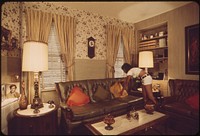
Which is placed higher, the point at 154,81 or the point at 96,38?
the point at 96,38

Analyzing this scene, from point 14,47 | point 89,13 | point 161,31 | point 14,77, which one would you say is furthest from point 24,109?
point 161,31

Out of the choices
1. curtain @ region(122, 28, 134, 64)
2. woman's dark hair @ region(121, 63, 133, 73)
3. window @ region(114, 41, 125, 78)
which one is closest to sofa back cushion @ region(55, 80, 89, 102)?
woman's dark hair @ region(121, 63, 133, 73)

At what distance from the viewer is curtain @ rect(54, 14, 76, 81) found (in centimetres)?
298

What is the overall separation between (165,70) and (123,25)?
172 cm

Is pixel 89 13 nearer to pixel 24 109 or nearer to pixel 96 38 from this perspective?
pixel 96 38

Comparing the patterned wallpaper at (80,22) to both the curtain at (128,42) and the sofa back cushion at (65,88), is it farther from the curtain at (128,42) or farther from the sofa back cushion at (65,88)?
the sofa back cushion at (65,88)

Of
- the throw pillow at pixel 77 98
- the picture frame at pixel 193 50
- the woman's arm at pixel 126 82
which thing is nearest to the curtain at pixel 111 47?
the woman's arm at pixel 126 82

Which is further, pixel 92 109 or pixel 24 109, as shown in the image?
pixel 92 109

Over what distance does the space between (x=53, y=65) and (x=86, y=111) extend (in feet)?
4.31

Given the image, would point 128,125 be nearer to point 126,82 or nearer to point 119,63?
point 126,82

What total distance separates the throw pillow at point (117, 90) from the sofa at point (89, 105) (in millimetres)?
70

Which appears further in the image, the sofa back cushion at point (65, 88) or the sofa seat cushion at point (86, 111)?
the sofa back cushion at point (65, 88)

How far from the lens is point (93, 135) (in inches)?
67.4

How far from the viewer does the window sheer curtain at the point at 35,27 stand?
2.63 meters
